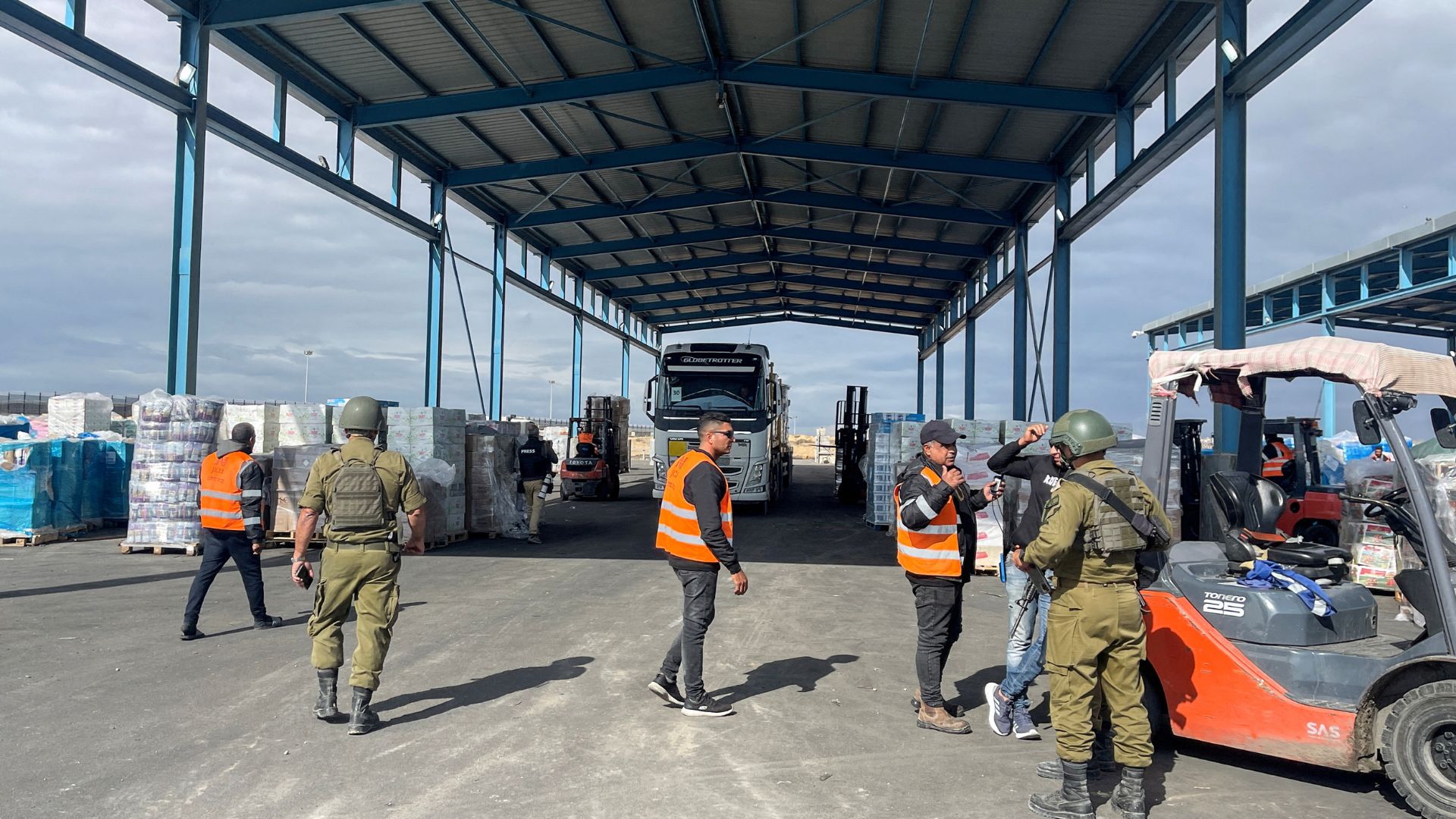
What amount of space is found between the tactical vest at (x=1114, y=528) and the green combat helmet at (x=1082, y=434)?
209 millimetres

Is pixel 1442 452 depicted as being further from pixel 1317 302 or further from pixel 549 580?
pixel 1317 302

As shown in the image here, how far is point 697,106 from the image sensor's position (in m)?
18.3

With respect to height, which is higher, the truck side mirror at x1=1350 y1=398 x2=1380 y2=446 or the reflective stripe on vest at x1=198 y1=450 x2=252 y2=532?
the truck side mirror at x1=1350 y1=398 x2=1380 y2=446

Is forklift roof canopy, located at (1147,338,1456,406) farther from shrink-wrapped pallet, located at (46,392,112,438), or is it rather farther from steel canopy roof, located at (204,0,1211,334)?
shrink-wrapped pallet, located at (46,392,112,438)

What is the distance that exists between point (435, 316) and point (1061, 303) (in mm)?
13925

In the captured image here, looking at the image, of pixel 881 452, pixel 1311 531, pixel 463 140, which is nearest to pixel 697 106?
pixel 463 140

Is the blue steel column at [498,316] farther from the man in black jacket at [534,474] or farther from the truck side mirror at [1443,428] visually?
the truck side mirror at [1443,428]

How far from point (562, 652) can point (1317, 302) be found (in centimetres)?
2469

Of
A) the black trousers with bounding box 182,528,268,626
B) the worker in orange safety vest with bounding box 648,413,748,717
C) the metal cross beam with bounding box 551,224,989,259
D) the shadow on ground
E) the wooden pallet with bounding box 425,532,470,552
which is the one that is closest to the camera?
the worker in orange safety vest with bounding box 648,413,748,717

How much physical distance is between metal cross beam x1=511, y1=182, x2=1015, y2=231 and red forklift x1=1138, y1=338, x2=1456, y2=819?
1801 centimetres

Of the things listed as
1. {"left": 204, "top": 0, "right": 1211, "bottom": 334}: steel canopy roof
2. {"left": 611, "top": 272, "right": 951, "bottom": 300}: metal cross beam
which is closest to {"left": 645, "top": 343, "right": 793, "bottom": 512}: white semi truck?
{"left": 204, "top": 0, "right": 1211, "bottom": 334}: steel canopy roof

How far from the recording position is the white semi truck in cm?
1995

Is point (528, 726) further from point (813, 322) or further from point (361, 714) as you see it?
point (813, 322)

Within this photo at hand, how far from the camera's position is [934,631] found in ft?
17.6
